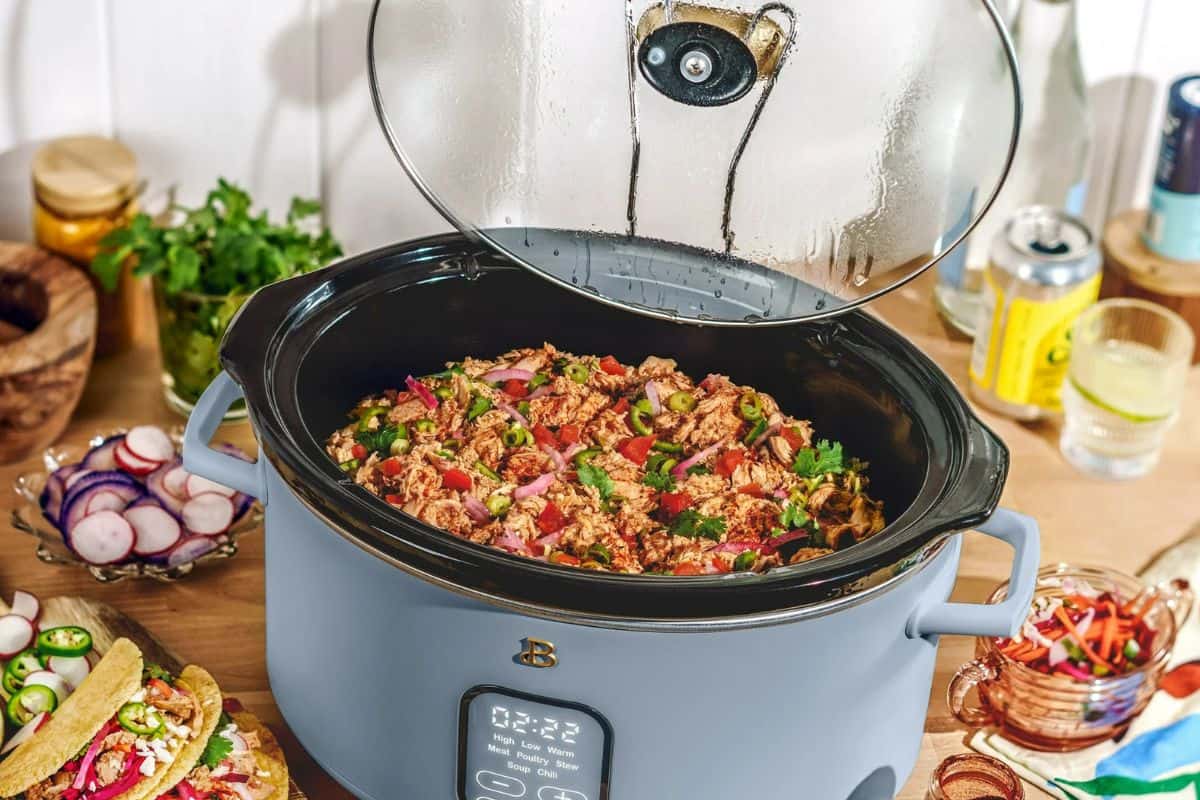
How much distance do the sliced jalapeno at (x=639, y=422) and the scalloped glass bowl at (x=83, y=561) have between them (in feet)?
1.57

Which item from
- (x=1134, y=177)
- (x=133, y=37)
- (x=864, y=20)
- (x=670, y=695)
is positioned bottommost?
(x=670, y=695)

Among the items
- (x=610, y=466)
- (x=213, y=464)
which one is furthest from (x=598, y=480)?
(x=213, y=464)

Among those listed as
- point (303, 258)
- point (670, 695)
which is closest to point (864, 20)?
point (670, 695)

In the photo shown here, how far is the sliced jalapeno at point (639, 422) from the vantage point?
5.83 ft

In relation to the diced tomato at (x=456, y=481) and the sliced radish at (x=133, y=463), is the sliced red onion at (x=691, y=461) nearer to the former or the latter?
the diced tomato at (x=456, y=481)

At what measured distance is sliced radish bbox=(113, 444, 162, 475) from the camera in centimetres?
191

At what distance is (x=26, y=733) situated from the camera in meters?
1.58

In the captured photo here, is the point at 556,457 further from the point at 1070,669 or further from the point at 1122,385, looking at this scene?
the point at 1122,385

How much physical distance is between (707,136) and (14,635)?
0.93m

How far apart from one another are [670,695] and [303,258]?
2.97 feet

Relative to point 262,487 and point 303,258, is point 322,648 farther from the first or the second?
point 303,258

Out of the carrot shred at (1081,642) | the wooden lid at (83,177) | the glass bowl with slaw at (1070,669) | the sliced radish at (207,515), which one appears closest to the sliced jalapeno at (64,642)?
the sliced radish at (207,515)

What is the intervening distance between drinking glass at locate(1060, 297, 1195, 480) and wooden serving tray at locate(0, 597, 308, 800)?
1.17m

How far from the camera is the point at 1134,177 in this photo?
8.10ft
